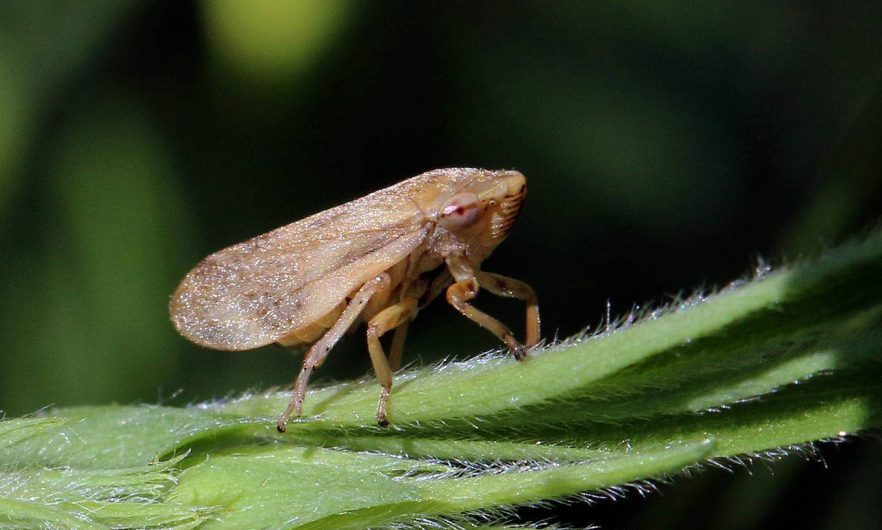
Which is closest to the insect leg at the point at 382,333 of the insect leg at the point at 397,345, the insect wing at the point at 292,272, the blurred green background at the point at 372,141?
the insect leg at the point at 397,345

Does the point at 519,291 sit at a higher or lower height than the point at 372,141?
lower

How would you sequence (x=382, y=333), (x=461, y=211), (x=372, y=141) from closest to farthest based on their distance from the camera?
(x=382, y=333), (x=461, y=211), (x=372, y=141)

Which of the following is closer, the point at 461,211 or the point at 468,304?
the point at 468,304

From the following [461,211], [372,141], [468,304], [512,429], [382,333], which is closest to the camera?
[512,429]

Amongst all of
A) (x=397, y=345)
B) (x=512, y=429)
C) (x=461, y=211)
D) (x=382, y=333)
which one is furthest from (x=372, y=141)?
(x=512, y=429)

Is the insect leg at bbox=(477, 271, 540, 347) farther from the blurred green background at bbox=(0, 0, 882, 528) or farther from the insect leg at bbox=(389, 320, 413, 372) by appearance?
the blurred green background at bbox=(0, 0, 882, 528)

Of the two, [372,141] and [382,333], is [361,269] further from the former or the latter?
[372,141]

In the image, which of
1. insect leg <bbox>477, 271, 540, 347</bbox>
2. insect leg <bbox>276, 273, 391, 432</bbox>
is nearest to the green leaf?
insect leg <bbox>276, 273, 391, 432</bbox>

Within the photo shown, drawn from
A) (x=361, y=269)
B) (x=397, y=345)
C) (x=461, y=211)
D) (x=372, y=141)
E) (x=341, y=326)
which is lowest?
(x=397, y=345)

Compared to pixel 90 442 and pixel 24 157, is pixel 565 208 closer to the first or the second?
pixel 24 157
